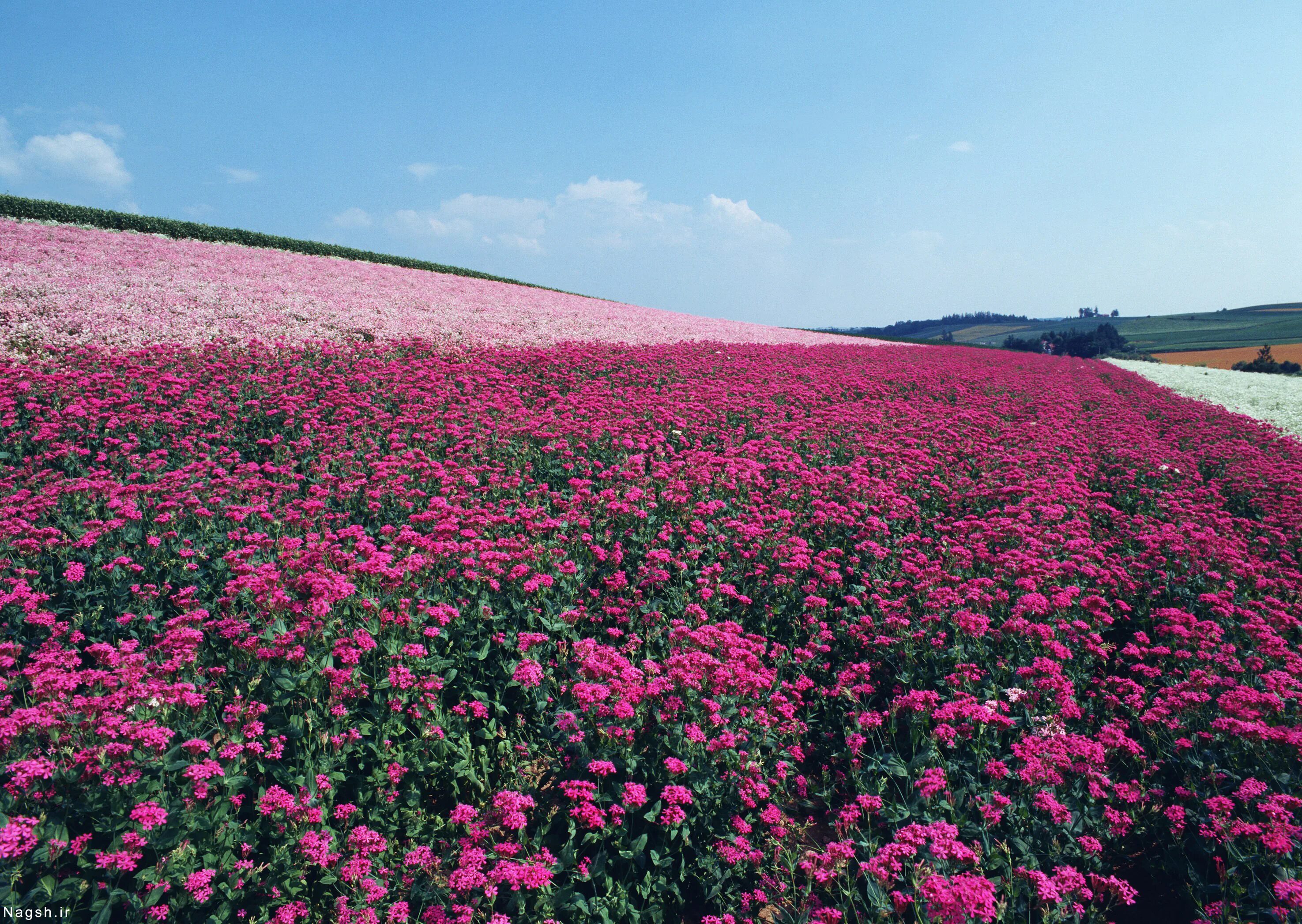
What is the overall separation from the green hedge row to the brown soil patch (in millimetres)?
74225

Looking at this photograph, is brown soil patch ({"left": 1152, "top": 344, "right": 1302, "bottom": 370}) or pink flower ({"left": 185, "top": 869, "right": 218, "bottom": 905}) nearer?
pink flower ({"left": 185, "top": 869, "right": 218, "bottom": 905})

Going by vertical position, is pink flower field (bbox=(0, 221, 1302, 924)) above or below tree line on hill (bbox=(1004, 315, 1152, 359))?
below

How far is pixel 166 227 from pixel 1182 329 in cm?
15232

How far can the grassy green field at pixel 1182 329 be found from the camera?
283 ft

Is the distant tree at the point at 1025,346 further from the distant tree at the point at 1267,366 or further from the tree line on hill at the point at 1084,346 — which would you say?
the distant tree at the point at 1267,366

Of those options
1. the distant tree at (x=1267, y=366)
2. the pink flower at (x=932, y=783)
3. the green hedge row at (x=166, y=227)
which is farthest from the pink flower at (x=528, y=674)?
the distant tree at (x=1267, y=366)

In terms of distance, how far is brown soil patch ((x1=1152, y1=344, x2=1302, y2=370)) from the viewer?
6132cm

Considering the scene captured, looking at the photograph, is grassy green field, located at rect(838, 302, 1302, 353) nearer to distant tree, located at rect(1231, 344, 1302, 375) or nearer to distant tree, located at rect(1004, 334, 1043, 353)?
distant tree, located at rect(1004, 334, 1043, 353)

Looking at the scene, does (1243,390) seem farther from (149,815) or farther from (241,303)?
(241,303)

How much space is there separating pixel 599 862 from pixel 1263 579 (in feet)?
25.4

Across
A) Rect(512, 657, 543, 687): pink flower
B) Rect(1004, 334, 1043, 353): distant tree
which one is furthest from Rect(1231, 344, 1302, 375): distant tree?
Rect(512, 657, 543, 687): pink flower

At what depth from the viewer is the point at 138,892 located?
120 inches

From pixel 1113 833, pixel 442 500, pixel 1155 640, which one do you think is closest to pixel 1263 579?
pixel 1155 640

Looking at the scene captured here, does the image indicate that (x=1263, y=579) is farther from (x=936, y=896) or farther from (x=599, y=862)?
(x=599, y=862)
